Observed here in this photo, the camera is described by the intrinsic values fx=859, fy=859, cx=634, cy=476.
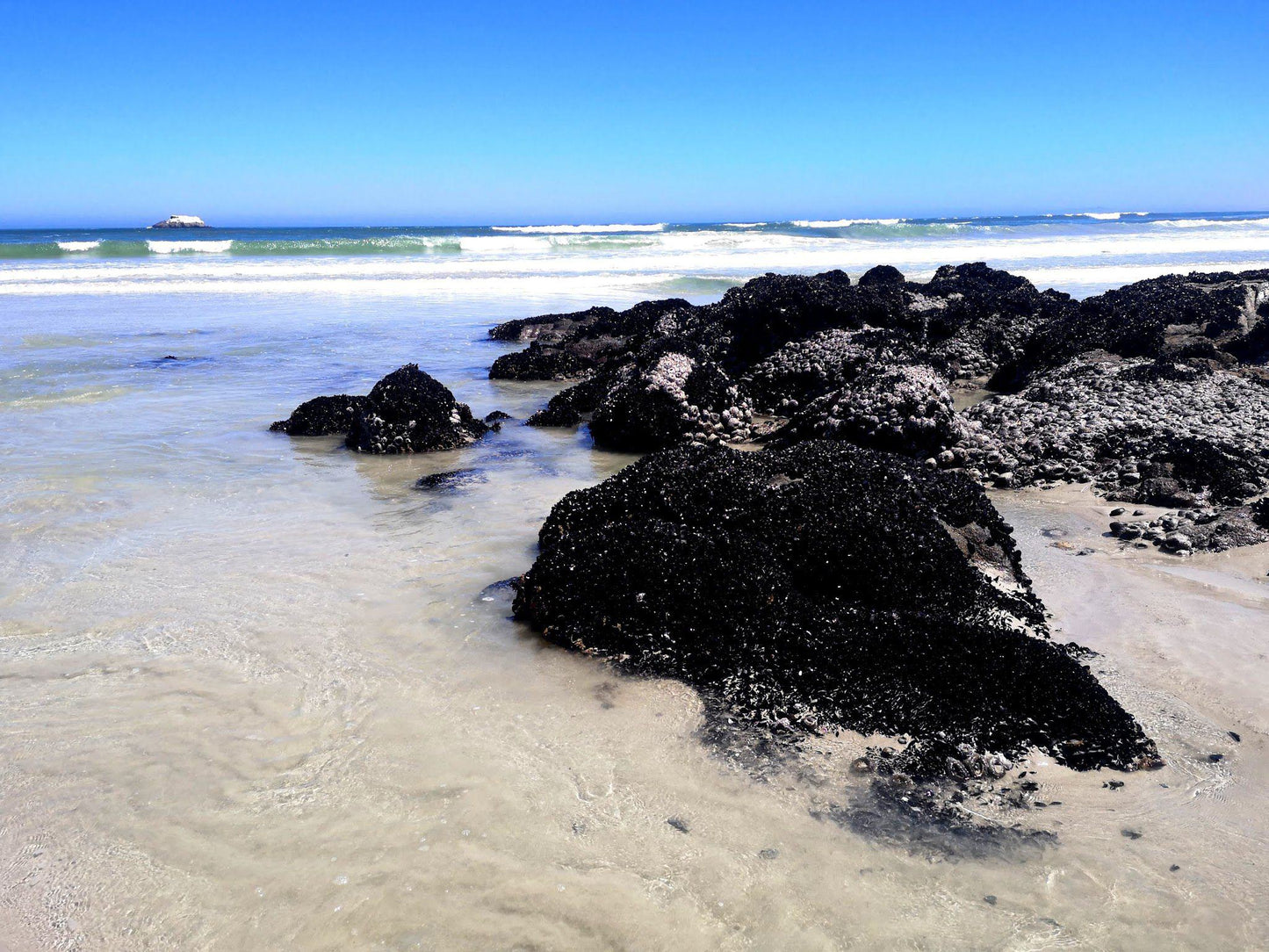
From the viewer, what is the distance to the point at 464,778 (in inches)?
126

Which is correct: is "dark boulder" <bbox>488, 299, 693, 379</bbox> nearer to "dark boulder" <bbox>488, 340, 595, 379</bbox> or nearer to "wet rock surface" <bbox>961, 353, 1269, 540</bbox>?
"dark boulder" <bbox>488, 340, 595, 379</bbox>

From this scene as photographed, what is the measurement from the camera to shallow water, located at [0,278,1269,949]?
101 inches

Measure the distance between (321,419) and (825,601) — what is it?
601cm

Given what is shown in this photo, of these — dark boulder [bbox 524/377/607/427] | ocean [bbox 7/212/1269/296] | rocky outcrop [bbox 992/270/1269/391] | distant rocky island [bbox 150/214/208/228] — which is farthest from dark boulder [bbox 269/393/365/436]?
distant rocky island [bbox 150/214/208/228]

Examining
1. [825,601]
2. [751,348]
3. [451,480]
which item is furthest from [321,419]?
[825,601]

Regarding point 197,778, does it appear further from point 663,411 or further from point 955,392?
point 955,392

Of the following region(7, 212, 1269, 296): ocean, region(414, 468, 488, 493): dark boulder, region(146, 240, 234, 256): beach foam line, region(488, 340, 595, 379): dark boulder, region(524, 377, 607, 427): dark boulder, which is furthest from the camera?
region(146, 240, 234, 256): beach foam line

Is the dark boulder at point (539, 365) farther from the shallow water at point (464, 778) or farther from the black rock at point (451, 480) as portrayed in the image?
the shallow water at point (464, 778)

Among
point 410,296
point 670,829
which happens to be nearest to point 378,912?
point 670,829

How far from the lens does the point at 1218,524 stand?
5555 millimetres

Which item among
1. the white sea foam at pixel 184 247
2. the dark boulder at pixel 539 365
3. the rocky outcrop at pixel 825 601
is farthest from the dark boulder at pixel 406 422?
the white sea foam at pixel 184 247

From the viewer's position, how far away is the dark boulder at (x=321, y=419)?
848 centimetres

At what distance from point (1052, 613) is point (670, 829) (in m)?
2.67

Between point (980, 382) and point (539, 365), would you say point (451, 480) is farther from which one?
Result: point (980, 382)
